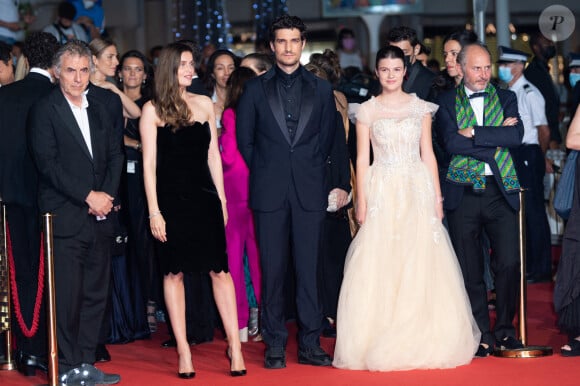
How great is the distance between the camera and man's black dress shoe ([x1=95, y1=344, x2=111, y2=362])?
7.00 metres

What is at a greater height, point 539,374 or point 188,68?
point 188,68

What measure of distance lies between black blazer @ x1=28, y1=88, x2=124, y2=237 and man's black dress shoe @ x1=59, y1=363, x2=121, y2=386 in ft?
2.37

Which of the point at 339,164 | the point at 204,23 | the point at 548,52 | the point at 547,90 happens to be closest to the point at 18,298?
the point at 339,164

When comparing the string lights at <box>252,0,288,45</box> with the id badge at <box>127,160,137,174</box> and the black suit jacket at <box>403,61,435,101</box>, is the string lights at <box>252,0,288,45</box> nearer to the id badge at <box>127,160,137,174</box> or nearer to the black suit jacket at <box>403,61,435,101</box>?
the id badge at <box>127,160,137,174</box>

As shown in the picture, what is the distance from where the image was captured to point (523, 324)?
6910 millimetres

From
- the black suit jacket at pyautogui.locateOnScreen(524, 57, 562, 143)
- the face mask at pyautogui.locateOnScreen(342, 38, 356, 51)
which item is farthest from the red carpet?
the face mask at pyautogui.locateOnScreen(342, 38, 356, 51)

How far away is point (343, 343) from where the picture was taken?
6.55 m

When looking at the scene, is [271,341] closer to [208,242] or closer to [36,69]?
[208,242]

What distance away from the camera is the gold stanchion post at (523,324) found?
22.0 ft

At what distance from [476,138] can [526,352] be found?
1245 millimetres

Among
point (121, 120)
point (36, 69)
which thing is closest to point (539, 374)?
point (121, 120)

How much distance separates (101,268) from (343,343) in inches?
54.8

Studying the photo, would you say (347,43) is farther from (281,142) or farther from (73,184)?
(73,184)

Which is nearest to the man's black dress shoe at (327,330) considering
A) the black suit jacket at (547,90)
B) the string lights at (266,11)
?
the black suit jacket at (547,90)
